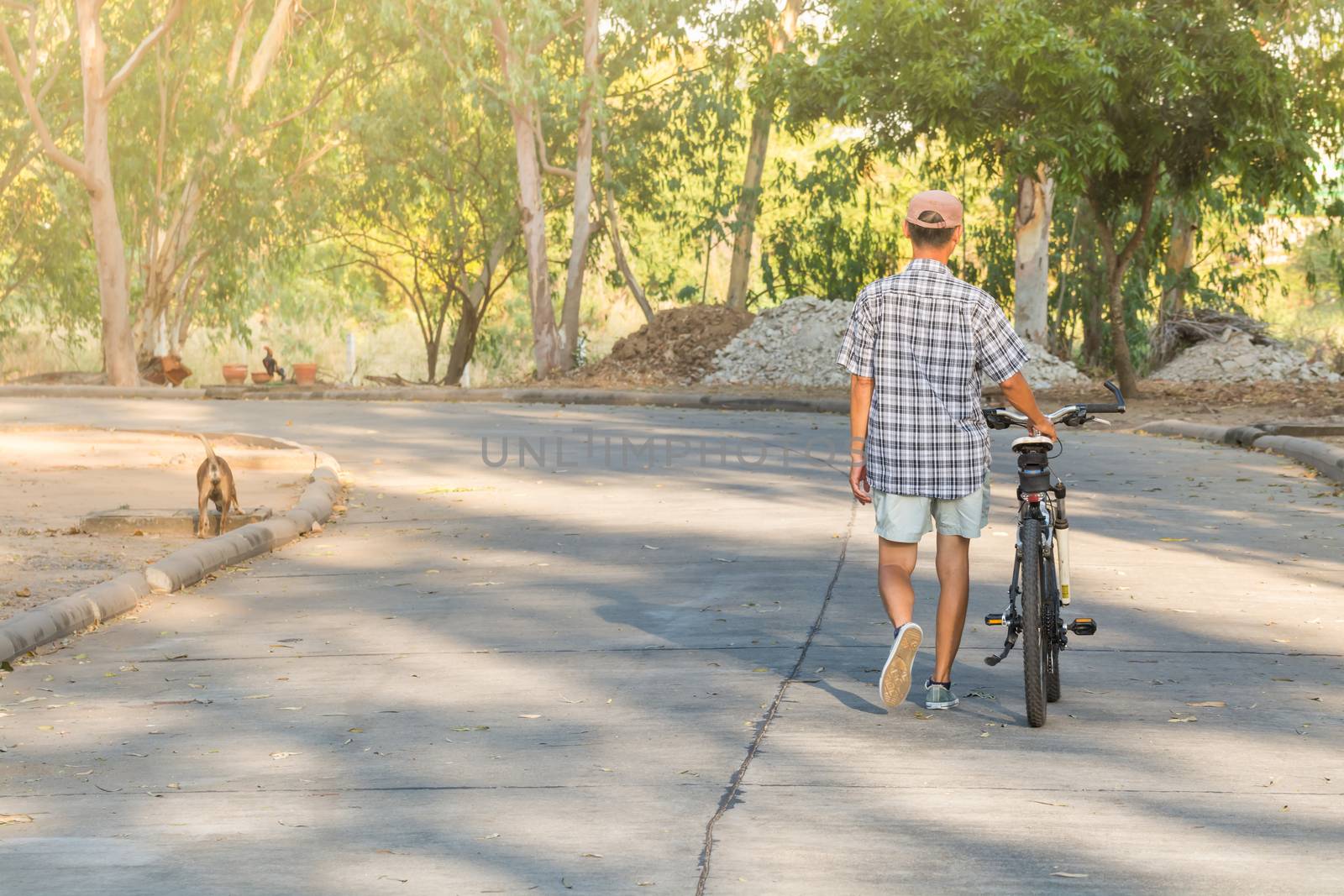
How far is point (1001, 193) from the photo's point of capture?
3709 centimetres

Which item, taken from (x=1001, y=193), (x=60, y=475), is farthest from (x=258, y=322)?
(x=60, y=475)

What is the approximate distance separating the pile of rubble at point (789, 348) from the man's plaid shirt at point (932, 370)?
25368 millimetres

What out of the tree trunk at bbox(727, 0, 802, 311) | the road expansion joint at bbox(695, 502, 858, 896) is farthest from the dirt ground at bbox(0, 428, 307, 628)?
the tree trunk at bbox(727, 0, 802, 311)

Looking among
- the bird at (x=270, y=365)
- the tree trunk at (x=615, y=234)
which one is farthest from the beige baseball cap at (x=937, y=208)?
the bird at (x=270, y=365)

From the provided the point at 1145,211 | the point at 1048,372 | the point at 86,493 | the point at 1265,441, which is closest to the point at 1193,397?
the point at 1145,211

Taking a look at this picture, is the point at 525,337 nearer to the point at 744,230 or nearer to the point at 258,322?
the point at 258,322

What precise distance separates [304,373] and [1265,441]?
Result: 27963 millimetres

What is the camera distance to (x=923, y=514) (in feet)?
22.9

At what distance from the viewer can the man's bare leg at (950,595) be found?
7039 millimetres

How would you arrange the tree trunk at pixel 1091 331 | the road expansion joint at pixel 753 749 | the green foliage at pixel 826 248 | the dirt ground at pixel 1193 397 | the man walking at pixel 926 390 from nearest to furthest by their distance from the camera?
the road expansion joint at pixel 753 749 < the man walking at pixel 926 390 < the dirt ground at pixel 1193 397 < the tree trunk at pixel 1091 331 < the green foliage at pixel 826 248

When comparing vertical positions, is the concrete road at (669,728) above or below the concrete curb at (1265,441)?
below

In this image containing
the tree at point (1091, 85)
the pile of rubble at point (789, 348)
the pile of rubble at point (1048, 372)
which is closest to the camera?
the tree at point (1091, 85)

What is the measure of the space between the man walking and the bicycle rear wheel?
0.74 ft

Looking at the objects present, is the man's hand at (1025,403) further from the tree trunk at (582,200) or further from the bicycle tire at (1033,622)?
the tree trunk at (582,200)
